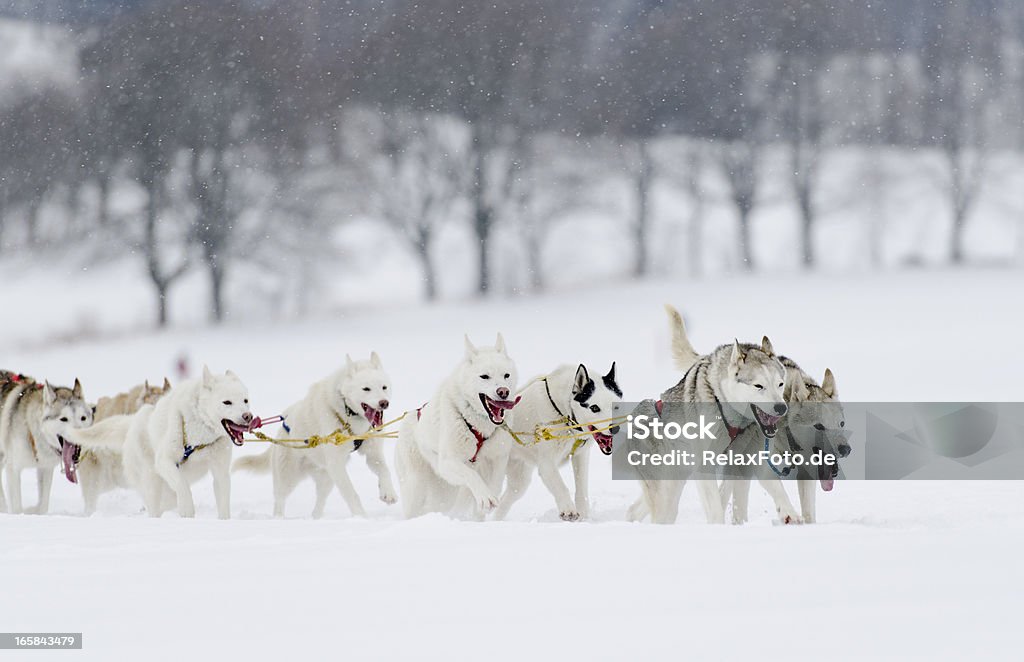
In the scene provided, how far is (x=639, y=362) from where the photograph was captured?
1625 centimetres

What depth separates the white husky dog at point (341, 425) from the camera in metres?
5.98

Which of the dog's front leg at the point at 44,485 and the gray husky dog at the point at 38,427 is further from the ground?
the gray husky dog at the point at 38,427

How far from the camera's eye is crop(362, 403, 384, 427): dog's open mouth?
19.3ft

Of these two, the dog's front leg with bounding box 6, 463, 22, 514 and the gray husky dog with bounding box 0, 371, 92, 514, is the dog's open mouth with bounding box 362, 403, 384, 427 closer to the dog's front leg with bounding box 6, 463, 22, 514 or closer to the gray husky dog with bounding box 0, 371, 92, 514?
the gray husky dog with bounding box 0, 371, 92, 514

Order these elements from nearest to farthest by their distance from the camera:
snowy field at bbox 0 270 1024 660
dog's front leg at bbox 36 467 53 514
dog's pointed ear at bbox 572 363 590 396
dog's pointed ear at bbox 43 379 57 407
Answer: snowy field at bbox 0 270 1024 660 < dog's pointed ear at bbox 572 363 590 396 < dog's pointed ear at bbox 43 379 57 407 < dog's front leg at bbox 36 467 53 514

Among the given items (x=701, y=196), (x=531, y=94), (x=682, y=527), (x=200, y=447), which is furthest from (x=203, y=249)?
(x=682, y=527)

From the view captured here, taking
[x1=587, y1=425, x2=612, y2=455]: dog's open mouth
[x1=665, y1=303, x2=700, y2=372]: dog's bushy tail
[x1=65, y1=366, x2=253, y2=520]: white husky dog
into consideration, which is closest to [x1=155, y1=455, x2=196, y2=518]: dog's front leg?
[x1=65, y1=366, x2=253, y2=520]: white husky dog

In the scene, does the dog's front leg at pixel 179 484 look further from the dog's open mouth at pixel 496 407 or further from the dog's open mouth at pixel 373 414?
the dog's open mouth at pixel 496 407

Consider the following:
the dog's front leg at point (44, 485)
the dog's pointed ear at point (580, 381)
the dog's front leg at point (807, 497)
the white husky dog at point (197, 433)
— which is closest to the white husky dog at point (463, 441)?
the dog's pointed ear at point (580, 381)

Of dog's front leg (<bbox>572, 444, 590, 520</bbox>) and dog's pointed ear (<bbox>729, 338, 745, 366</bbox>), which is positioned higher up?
dog's pointed ear (<bbox>729, 338, 745, 366</bbox>)

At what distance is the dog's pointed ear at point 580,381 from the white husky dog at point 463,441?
34cm

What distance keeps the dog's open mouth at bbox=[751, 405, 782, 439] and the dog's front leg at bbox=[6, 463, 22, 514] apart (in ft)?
14.2

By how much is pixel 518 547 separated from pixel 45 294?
2226cm

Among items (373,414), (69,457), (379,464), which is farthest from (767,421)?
(69,457)
